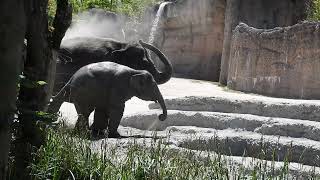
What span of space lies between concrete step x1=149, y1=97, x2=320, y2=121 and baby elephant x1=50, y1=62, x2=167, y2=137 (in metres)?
1.97

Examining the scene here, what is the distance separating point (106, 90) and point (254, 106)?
268 centimetres

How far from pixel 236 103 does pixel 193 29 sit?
34.1 feet

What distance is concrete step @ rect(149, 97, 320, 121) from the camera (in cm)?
810

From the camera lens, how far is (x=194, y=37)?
19125 mm

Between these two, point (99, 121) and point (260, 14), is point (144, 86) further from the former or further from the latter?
point (260, 14)

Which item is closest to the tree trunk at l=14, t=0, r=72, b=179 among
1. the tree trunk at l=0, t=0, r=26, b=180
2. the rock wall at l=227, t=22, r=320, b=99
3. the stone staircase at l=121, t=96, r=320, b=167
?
the tree trunk at l=0, t=0, r=26, b=180

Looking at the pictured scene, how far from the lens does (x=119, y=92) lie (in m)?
7.23

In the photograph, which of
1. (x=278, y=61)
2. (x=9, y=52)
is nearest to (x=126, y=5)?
(x=278, y=61)

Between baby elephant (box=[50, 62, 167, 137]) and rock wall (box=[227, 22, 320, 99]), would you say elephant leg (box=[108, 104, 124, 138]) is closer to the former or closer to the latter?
baby elephant (box=[50, 62, 167, 137])

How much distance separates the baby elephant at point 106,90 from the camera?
7211 millimetres

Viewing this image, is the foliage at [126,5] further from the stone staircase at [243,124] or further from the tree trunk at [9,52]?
the tree trunk at [9,52]

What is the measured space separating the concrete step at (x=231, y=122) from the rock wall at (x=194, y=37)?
9.39 meters

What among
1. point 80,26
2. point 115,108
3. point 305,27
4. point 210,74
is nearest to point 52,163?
point 115,108

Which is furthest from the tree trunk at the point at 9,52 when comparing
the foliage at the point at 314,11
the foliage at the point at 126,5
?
the foliage at the point at 126,5
